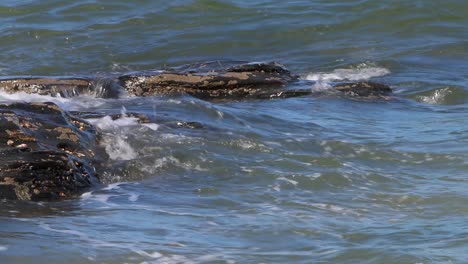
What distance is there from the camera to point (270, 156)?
8.34m

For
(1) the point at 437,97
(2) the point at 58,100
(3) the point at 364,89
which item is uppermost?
(2) the point at 58,100

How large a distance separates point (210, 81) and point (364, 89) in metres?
1.69

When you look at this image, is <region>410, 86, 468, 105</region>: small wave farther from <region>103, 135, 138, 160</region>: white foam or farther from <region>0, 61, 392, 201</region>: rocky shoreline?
<region>103, 135, 138, 160</region>: white foam

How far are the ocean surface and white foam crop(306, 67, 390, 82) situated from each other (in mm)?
27

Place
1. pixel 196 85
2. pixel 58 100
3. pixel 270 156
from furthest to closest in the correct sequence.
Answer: pixel 196 85
pixel 58 100
pixel 270 156

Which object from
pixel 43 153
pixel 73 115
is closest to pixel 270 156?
pixel 73 115

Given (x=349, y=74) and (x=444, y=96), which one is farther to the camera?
(x=349, y=74)

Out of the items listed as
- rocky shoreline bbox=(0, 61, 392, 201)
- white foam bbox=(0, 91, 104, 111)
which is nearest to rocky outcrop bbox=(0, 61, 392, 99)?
rocky shoreline bbox=(0, 61, 392, 201)

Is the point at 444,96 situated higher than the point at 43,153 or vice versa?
the point at 43,153

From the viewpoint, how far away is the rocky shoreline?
6.79 m

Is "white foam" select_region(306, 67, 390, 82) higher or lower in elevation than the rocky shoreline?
lower

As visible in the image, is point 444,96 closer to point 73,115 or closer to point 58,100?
point 58,100

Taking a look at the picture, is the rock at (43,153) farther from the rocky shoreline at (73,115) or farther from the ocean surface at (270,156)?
the ocean surface at (270,156)

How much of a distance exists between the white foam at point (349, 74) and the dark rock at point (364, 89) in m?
0.72
